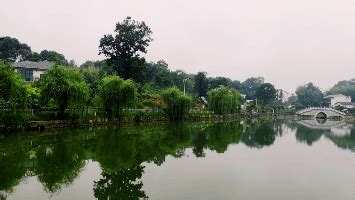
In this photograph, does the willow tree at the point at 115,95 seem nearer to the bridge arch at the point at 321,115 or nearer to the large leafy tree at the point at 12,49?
the large leafy tree at the point at 12,49

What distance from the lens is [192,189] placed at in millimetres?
9414

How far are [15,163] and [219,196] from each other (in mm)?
7582

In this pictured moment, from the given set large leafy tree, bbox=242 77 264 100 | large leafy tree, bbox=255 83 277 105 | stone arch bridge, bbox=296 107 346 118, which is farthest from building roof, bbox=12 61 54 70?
large leafy tree, bbox=242 77 264 100

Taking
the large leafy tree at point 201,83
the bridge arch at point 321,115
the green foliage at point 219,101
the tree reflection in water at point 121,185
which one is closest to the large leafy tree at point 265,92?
the bridge arch at point 321,115

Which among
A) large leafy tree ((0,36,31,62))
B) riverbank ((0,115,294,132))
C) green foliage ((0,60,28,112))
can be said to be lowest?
riverbank ((0,115,294,132))

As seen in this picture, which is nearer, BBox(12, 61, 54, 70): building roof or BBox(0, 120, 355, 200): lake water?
BBox(0, 120, 355, 200): lake water

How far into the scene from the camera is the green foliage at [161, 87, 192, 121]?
40969mm

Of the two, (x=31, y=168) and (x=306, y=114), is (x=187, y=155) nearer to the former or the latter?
(x=31, y=168)

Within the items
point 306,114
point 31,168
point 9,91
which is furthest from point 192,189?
point 306,114

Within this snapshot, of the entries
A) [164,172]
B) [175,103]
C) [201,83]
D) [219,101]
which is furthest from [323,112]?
[164,172]

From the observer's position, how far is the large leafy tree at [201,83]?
235 ft

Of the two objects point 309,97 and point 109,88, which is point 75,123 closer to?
point 109,88

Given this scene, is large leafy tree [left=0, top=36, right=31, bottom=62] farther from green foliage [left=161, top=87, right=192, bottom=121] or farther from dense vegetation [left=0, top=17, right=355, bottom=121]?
green foliage [left=161, top=87, right=192, bottom=121]

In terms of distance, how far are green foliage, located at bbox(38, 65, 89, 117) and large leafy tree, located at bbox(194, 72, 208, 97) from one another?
147 ft
